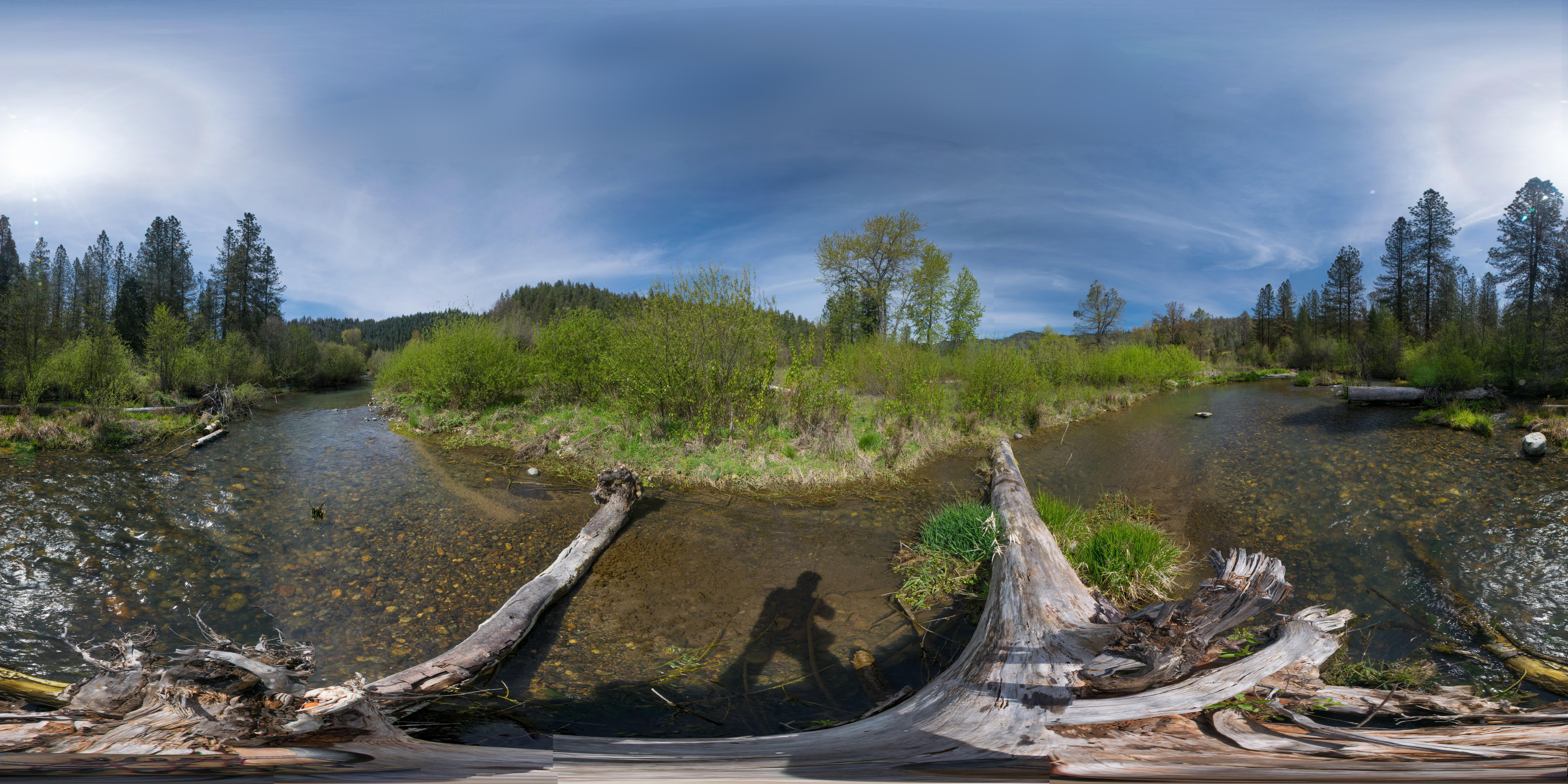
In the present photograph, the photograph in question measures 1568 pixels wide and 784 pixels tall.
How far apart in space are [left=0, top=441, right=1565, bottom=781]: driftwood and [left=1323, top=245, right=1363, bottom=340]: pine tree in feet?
165

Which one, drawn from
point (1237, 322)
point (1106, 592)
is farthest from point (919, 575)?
point (1237, 322)

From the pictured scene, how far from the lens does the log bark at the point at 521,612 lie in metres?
2.25

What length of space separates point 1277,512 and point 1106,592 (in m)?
4.19

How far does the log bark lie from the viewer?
225 centimetres

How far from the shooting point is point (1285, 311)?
4519 cm

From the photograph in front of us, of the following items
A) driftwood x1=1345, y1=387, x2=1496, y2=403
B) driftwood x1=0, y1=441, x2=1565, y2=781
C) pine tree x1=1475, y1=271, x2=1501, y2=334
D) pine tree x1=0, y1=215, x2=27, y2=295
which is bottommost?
driftwood x1=0, y1=441, x2=1565, y2=781

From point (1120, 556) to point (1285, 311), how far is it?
2355 inches

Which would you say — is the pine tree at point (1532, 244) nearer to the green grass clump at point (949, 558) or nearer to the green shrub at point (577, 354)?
the green grass clump at point (949, 558)

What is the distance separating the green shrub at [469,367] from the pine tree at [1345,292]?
51556 millimetres

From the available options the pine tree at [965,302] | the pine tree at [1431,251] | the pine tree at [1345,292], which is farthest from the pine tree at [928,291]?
the pine tree at [1345,292]

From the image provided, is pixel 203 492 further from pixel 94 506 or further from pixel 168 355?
pixel 168 355

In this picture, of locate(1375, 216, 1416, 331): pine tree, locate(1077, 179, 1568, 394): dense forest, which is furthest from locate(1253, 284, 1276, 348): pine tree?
locate(1375, 216, 1416, 331): pine tree

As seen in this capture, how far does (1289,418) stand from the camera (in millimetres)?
12648

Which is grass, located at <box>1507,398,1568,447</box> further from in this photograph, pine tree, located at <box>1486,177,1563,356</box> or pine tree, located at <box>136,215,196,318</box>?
pine tree, located at <box>136,215,196,318</box>
